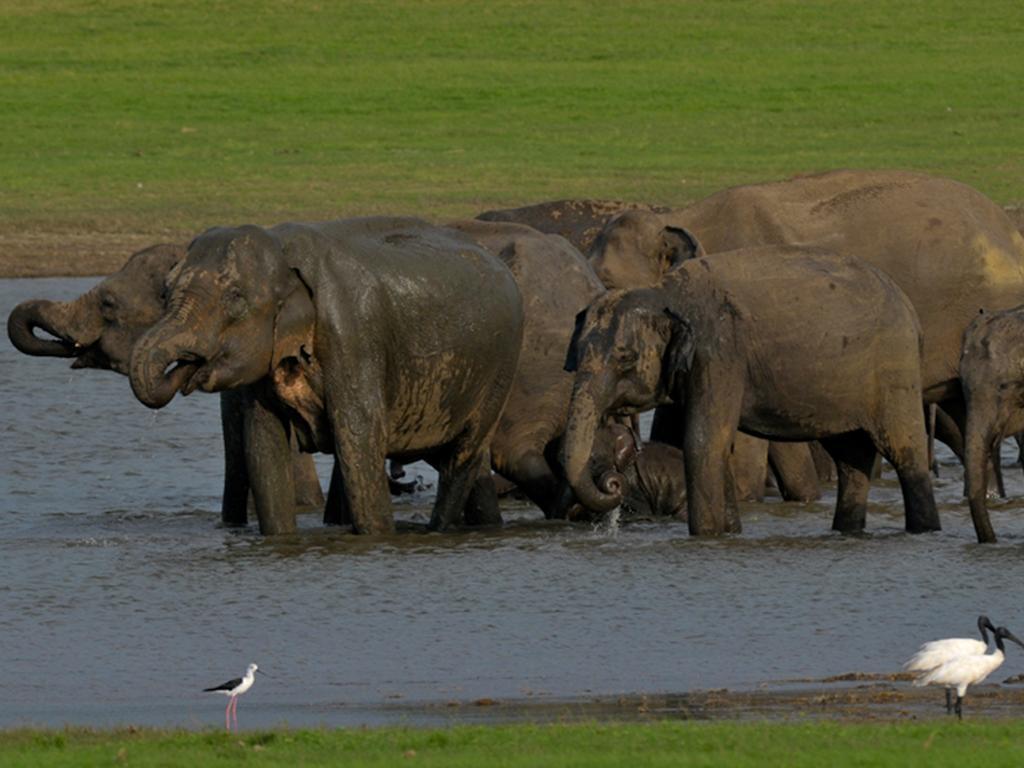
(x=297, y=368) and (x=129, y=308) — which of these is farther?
(x=129, y=308)

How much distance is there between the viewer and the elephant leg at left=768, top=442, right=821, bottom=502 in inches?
619

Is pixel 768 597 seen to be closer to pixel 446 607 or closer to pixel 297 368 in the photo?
pixel 446 607

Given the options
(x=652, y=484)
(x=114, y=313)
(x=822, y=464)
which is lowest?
(x=822, y=464)

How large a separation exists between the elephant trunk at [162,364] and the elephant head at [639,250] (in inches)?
155

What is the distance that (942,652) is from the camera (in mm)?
9359

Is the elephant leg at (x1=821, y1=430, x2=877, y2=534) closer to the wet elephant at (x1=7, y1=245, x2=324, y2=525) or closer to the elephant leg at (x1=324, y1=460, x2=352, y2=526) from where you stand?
the elephant leg at (x1=324, y1=460, x2=352, y2=526)

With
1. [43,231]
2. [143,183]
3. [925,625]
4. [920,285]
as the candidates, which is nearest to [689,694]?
[925,625]

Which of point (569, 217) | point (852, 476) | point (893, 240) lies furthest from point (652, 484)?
point (569, 217)

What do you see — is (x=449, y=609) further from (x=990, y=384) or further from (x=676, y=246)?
(x=676, y=246)

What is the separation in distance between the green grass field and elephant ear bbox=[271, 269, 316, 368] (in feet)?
54.5

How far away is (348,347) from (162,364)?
95cm

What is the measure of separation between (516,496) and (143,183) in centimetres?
1744

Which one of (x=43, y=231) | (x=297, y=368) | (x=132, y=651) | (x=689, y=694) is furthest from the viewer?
(x=43, y=231)

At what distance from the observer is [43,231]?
29.7m
